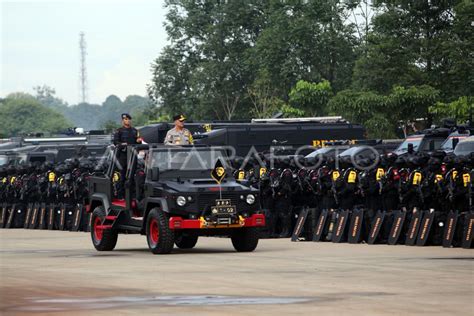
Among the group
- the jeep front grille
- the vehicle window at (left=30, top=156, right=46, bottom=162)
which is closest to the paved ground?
the jeep front grille

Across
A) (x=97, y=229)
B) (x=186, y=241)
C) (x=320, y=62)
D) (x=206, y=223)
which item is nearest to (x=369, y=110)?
(x=320, y=62)

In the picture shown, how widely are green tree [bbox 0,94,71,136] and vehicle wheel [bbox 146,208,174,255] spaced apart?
160043 mm

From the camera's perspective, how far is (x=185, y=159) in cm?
2272

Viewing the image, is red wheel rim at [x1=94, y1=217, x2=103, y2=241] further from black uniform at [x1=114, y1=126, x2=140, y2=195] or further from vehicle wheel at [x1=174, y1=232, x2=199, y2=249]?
vehicle wheel at [x1=174, y1=232, x2=199, y2=249]

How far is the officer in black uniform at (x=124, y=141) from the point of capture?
23594 millimetres

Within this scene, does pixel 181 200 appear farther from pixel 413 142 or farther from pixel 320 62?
pixel 320 62

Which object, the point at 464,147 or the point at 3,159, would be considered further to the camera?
the point at 3,159

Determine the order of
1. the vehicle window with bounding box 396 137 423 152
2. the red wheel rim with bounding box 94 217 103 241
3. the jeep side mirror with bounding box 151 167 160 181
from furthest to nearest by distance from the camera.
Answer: the vehicle window with bounding box 396 137 423 152
the red wheel rim with bounding box 94 217 103 241
the jeep side mirror with bounding box 151 167 160 181

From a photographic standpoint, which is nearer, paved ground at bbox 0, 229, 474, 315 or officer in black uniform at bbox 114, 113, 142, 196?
paved ground at bbox 0, 229, 474, 315

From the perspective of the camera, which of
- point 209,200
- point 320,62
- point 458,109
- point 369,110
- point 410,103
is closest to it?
point 209,200

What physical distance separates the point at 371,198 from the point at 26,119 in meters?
169

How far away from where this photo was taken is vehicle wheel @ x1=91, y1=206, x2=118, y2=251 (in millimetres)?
23656

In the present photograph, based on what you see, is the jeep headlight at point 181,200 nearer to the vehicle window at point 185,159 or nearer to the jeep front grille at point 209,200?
the jeep front grille at point 209,200

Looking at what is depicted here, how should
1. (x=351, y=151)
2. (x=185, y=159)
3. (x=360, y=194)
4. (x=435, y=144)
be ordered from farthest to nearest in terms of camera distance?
(x=435, y=144) → (x=351, y=151) → (x=360, y=194) → (x=185, y=159)
